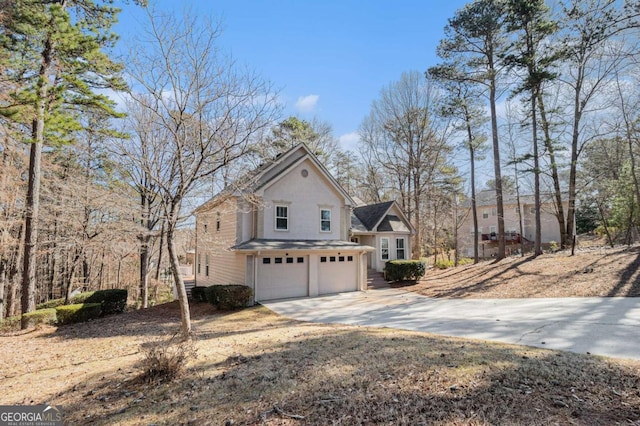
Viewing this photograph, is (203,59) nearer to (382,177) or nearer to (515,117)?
(515,117)

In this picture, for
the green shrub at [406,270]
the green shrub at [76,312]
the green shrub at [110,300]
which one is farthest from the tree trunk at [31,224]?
the green shrub at [406,270]

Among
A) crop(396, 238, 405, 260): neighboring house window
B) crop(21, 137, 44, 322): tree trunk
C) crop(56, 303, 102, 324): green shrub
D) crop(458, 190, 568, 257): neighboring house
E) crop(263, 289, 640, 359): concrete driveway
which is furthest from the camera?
crop(458, 190, 568, 257): neighboring house

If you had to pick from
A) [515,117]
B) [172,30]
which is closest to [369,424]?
[172,30]

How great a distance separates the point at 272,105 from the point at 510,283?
1335cm

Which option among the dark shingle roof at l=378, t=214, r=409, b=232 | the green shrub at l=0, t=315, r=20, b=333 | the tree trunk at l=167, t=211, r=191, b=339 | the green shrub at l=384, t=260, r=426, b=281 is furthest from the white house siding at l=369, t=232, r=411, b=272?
the green shrub at l=0, t=315, r=20, b=333

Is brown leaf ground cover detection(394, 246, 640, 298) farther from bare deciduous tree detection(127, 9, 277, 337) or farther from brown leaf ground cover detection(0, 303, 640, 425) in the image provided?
bare deciduous tree detection(127, 9, 277, 337)

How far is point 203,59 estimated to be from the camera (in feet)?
26.1

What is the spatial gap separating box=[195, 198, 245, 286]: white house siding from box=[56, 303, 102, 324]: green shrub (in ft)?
16.8

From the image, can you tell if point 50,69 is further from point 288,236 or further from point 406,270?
point 406,270

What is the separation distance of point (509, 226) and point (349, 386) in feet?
120

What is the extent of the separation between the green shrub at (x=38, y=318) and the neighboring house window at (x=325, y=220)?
12413mm

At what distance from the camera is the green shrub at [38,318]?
1198cm

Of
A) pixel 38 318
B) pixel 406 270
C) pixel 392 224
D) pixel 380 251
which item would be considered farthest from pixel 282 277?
pixel 392 224

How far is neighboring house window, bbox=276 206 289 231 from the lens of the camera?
16517 millimetres
